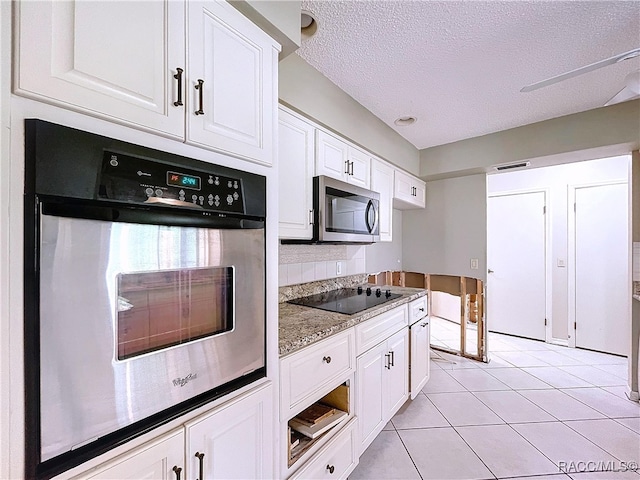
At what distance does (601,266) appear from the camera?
11.5 ft

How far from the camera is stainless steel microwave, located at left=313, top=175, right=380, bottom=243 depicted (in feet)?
6.01

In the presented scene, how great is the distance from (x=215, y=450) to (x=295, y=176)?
4.36 ft

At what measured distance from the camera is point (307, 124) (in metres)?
1.82

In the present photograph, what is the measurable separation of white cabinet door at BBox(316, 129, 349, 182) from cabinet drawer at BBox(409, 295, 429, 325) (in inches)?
44.6

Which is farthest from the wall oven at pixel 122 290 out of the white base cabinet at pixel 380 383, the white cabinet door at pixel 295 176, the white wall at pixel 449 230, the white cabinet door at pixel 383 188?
the white wall at pixel 449 230

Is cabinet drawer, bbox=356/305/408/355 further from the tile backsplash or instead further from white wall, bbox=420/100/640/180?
white wall, bbox=420/100/640/180

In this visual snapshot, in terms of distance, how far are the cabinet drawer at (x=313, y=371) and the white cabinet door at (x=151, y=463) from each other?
438 mm

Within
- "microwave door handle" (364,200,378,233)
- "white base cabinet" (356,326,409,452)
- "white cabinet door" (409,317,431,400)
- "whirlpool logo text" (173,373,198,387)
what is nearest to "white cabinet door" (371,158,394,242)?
"microwave door handle" (364,200,378,233)

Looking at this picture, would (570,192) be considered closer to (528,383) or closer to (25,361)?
(528,383)

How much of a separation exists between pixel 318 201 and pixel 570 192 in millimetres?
3733

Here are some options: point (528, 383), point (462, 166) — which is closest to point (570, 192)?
point (462, 166)

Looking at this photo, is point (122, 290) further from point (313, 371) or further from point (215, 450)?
point (313, 371)

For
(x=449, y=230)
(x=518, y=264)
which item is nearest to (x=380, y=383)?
(x=449, y=230)

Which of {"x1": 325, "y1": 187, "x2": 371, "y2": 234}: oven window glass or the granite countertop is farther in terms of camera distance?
{"x1": 325, "y1": 187, "x2": 371, "y2": 234}: oven window glass
